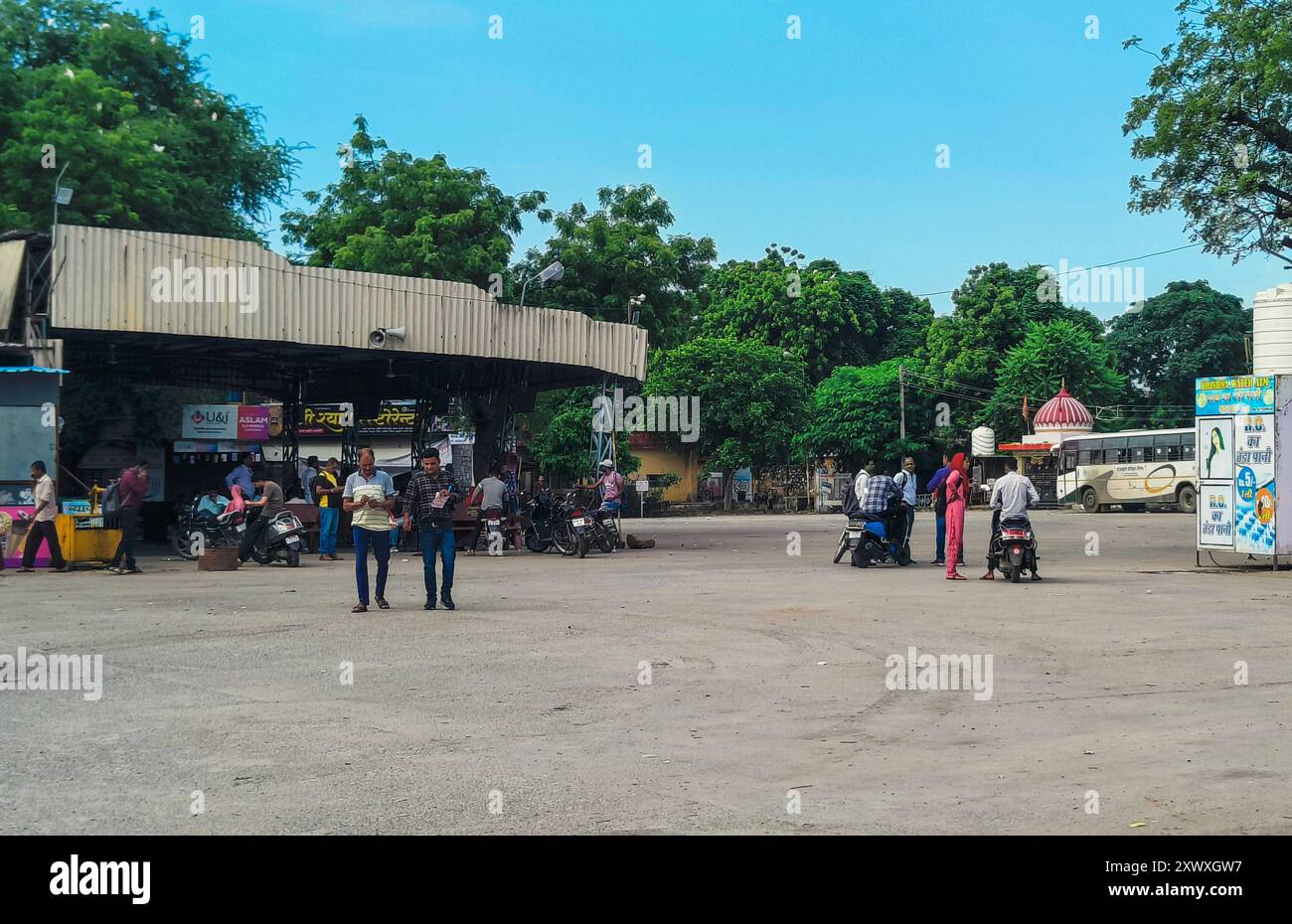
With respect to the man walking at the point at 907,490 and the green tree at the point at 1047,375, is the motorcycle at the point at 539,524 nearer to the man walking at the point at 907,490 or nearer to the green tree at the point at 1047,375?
the man walking at the point at 907,490

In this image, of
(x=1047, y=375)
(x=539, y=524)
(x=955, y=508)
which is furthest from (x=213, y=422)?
(x=1047, y=375)

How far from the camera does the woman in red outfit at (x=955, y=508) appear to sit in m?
19.0

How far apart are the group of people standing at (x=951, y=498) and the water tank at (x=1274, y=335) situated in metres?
5.04

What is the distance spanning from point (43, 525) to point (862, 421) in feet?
151

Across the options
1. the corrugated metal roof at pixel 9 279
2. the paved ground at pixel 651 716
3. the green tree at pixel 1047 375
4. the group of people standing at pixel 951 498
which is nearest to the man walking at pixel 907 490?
the group of people standing at pixel 951 498

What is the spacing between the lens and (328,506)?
78.0ft

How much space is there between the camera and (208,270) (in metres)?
22.9

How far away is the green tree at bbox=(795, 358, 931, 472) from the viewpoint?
203 ft

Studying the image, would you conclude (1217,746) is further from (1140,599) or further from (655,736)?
(1140,599)

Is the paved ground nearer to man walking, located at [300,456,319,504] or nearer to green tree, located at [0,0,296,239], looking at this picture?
man walking, located at [300,456,319,504]

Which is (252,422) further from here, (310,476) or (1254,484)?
(1254,484)

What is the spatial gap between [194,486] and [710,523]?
17884 mm

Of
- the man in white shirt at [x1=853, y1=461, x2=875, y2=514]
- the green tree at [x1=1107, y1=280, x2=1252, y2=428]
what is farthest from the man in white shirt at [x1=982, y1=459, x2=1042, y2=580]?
the green tree at [x1=1107, y1=280, x2=1252, y2=428]
